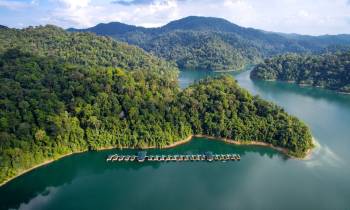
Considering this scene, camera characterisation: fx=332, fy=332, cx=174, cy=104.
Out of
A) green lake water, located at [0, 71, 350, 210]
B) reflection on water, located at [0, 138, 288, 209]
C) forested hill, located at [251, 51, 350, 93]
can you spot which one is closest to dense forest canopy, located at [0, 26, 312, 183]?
reflection on water, located at [0, 138, 288, 209]

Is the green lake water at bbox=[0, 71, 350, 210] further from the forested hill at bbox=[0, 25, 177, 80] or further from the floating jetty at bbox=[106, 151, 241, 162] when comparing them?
the forested hill at bbox=[0, 25, 177, 80]

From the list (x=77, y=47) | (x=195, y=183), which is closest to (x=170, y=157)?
(x=195, y=183)

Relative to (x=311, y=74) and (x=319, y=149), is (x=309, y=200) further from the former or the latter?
(x=311, y=74)

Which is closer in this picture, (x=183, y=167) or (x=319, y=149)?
(x=183, y=167)

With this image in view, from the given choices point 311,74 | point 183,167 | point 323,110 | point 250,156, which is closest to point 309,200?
point 250,156

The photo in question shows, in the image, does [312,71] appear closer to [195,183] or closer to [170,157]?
[170,157]

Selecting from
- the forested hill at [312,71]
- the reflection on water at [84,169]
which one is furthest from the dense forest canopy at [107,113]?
the forested hill at [312,71]

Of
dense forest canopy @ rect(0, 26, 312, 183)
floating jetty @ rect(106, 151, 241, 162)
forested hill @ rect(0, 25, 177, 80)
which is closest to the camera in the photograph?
dense forest canopy @ rect(0, 26, 312, 183)

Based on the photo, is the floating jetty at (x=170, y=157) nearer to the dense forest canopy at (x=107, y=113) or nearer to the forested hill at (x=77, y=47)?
the dense forest canopy at (x=107, y=113)

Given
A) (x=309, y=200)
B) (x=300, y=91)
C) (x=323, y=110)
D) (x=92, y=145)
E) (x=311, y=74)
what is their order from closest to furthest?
(x=309, y=200) < (x=92, y=145) < (x=323, y=110) < (x=300, y=91) < (x=311, y=74)
